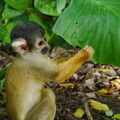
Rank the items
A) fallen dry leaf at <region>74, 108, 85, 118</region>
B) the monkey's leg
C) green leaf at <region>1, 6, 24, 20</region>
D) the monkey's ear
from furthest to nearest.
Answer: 1. green leaf at <region>1, 6, 24, 20</region>
2. fallen dry leaf at <region>74, 108, 85, 118</region>
3. the monkey's leg
4. the monkey's ear

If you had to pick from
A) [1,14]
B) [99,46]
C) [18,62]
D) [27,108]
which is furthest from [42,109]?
[1,14]

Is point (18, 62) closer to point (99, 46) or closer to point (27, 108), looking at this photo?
point (27, 108)

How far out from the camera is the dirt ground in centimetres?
436

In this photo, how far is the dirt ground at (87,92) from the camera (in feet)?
14.3

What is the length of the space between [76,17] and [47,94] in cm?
85

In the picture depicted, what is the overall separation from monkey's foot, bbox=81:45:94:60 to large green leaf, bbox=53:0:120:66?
14 centimetres

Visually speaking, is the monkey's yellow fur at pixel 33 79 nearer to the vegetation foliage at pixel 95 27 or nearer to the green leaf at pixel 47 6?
the vegetation foliage at pixel 95 27

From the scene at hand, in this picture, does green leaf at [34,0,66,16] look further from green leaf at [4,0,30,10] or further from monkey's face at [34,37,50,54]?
monkey's face at [34,37,50,54]

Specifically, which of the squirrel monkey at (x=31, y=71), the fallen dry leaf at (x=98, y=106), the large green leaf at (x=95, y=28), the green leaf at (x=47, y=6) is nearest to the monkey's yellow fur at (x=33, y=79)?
the squirrel monkey at (x=31, y=71)

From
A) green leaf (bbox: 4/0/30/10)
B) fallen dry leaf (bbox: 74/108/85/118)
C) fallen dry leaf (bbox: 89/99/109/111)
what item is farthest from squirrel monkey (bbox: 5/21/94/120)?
green leaf (bbox: 4/0/30/10)

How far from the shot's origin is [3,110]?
4.52 metres

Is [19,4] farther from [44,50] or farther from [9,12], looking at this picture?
[44,50]

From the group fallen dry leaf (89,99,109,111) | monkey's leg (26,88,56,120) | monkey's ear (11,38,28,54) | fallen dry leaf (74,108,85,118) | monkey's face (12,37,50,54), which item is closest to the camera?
monkey's ear (11,38,28,54)

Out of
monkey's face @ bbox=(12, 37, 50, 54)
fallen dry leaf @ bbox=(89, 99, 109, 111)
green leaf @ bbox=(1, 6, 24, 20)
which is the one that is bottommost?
fallen dry leaf @ bbox=(89, 99, 109, 111)
